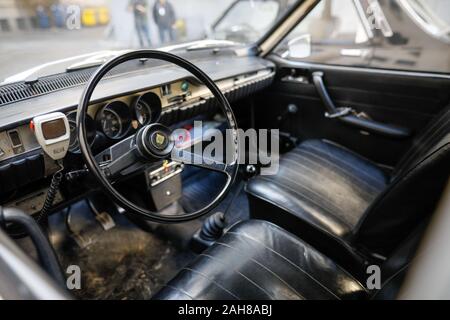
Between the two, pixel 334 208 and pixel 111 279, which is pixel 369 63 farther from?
pixel 111 279

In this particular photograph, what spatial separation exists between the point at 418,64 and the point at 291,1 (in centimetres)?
86

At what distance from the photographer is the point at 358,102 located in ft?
6.51

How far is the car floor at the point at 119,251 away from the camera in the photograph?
1633mm

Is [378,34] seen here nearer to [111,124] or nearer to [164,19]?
[164,19]

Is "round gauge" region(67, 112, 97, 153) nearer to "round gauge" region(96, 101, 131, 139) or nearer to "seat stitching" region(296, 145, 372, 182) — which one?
"round gauge" region(96, 101, 131, 139)

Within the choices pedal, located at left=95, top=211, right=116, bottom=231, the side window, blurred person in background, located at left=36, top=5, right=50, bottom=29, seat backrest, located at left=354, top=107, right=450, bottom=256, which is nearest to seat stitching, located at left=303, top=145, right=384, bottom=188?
seat backrest, located at left=354, top=107, right=450, bottom=256

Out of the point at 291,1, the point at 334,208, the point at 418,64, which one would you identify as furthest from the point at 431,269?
the point at 291,1

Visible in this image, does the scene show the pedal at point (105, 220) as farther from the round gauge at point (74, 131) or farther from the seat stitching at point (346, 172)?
the seat stitching at point (346, 172)

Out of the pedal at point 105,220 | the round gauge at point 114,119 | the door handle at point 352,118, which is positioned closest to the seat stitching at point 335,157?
the door handle at point 352,118

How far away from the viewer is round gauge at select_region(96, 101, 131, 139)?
125 centimetres

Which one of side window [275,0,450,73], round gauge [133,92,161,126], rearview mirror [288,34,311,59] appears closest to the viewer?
round gauge [133,92,161,126]

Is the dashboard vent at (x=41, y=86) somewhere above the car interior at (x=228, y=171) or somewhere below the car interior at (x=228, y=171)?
above

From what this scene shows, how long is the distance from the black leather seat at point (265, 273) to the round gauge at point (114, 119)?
61 centimetres

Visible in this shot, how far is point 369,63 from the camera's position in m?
1.97
